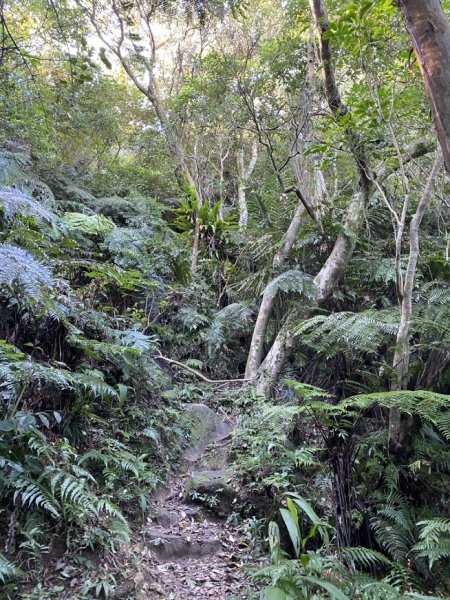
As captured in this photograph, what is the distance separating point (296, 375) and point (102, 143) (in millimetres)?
6715

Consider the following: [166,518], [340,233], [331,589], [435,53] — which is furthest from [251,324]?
[435,53]

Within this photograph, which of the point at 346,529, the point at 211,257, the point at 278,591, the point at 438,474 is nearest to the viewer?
the point at 278,591

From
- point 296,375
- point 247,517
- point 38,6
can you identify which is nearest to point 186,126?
point 38,6

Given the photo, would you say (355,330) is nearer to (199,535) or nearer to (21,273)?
(199,535)

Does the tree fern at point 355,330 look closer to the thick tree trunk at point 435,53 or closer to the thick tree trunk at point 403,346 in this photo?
the thick tree trunk at point 403,346

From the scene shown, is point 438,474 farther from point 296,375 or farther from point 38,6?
point 38,6

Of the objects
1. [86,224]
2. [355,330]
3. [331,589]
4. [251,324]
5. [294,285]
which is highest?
[86,224]

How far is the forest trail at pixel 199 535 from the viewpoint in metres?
2.78

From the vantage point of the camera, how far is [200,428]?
4512 millimetres

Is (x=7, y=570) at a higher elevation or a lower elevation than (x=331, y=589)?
higher

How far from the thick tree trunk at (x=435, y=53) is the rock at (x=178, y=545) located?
3.11m

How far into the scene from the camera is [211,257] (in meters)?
7.30

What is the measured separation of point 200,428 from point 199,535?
132cm

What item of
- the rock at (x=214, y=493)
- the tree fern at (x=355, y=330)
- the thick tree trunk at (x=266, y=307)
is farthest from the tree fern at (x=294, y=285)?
the rock at (x=214, y=493)
